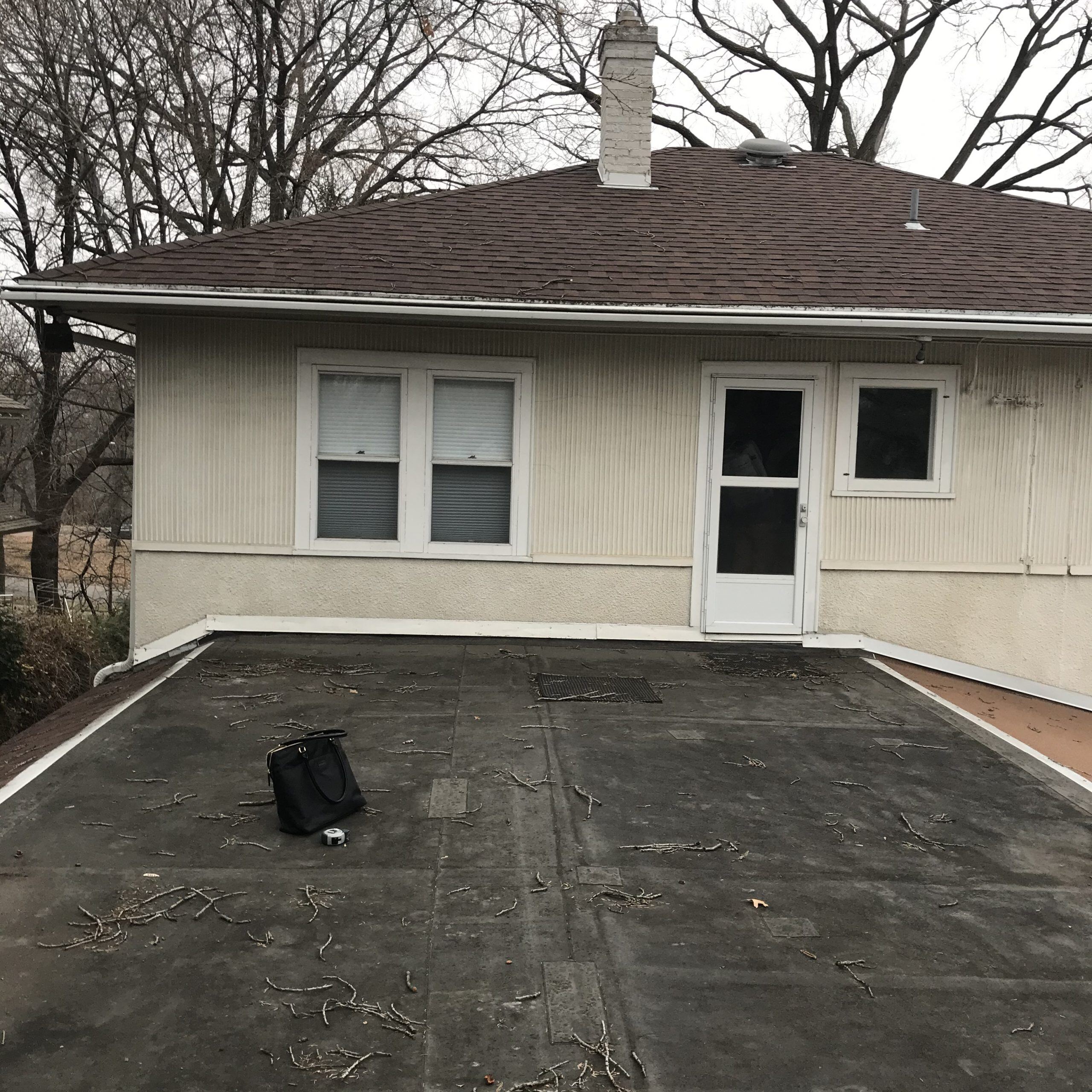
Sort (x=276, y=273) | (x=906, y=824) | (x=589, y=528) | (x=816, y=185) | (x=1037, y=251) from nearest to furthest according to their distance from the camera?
(x=906, y=824)
(x=276, y=273)
(x=589, y=528)
(x=1037, y=251)
(x=816, y=185)

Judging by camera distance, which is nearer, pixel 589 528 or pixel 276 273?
pixel 276 273

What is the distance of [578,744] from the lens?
6230 mm

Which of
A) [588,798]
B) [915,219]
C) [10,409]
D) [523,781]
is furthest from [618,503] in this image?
[10,409]

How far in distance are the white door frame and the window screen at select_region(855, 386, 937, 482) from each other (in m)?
0.33

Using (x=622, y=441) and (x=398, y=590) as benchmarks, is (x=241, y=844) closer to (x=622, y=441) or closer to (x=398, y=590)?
(x=398, y=590)

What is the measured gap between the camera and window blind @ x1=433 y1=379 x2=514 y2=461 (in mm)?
8867

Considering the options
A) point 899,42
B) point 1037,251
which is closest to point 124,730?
point 1037,251

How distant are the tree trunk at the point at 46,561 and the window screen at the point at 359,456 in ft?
43.2

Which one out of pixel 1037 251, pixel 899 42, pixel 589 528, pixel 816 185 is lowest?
pixel 589 528

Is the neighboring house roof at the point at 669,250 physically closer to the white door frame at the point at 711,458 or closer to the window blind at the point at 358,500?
the white door frame at the point at 711,458

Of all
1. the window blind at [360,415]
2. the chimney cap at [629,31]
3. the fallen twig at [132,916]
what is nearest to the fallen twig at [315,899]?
the fallen twig at [132,916]

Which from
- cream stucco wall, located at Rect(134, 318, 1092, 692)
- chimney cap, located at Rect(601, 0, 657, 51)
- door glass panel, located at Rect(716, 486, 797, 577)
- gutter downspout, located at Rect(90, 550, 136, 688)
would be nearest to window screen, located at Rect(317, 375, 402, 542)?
cream stucco wall, located at Rect(134, 318, 1092, 692)

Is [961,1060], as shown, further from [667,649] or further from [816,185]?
[816,185]

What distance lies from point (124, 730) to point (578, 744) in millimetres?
2636
